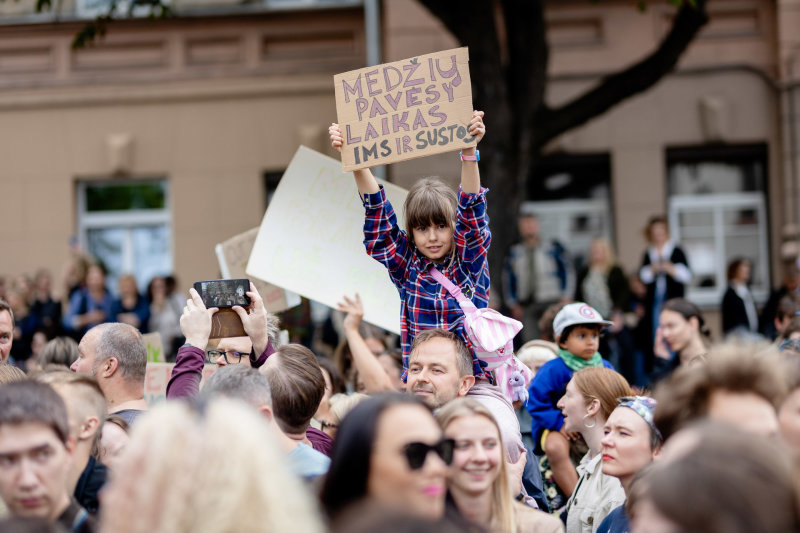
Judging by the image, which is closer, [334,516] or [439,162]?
[334,516]

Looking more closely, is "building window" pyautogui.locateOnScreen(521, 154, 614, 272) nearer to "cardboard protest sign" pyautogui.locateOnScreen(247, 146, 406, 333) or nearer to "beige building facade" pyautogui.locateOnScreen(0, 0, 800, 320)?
"beige building facade" pyautogui.locateOnScreen(0, 0, 800, 320)

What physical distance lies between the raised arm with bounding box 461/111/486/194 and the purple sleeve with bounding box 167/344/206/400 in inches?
56.9

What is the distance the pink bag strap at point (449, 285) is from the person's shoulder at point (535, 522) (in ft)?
4.63

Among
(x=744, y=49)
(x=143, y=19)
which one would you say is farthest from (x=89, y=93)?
(x=744, y=49)

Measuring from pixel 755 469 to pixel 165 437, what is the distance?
4.29 ft

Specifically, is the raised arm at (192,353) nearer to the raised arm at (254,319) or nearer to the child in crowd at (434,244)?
the raised arm at (254,319)

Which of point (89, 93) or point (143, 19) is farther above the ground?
point (143, 19)

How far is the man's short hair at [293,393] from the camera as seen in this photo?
398 centimetres

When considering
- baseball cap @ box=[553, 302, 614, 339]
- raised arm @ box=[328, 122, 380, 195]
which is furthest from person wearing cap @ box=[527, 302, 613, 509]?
raised arm @ box=[328, 122, 380, 195]

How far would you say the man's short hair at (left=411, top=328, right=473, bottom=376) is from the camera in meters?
4.41

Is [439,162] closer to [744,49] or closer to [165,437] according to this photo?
[744,49]

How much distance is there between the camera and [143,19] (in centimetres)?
1335

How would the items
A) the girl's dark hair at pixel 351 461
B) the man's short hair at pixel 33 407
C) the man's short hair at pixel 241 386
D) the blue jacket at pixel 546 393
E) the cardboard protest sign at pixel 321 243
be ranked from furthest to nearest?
the cardboard protest sign at pixel 321 243 < the blue jacket at pixel 546 393 < the man's short hair at pixel 241 386 < the man's short hair at pixel 33 407 < the girl's dark hair at pixel 351 461

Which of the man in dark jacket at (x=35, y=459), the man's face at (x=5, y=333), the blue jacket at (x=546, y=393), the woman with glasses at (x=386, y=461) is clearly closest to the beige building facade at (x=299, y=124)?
the blue jacket at (x=546, y=393)
